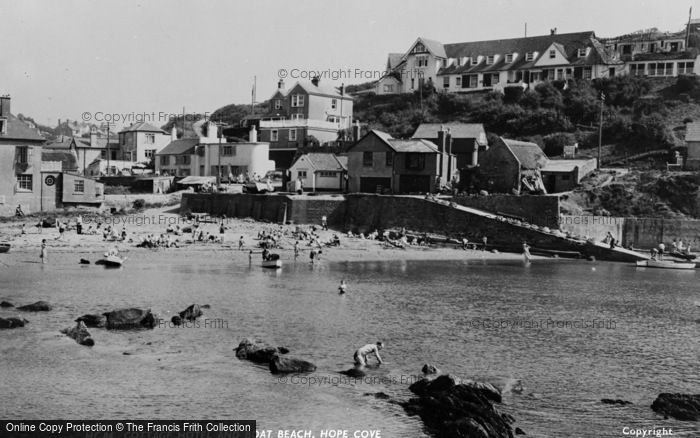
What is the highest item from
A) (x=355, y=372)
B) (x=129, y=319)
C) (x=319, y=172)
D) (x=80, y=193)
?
(x=319, y=172)

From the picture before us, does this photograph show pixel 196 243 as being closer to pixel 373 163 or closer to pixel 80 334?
pixel 373 163

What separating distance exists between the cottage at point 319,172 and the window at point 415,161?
25.0ft

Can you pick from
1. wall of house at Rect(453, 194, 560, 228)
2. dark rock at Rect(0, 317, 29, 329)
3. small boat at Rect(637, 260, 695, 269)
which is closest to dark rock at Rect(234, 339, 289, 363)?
dark rock at Rect(0, 317, 29, 329)

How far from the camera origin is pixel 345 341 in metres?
30.4

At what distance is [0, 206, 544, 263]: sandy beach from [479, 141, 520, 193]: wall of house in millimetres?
8788

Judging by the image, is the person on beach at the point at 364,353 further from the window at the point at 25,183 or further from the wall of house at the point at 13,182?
the window at the point at 25,183

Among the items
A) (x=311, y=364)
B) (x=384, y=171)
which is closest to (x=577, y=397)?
(x=311, y=364)

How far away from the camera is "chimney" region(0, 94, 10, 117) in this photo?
61.2 meters

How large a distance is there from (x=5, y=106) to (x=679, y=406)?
5505cm

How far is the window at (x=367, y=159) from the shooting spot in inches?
2741

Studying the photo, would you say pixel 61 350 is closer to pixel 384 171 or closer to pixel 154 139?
pixel 384 171

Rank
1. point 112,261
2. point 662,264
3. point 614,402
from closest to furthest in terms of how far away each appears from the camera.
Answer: point 614,402 → point 112,261 → point 662,264

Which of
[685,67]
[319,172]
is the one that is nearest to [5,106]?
[319,172]

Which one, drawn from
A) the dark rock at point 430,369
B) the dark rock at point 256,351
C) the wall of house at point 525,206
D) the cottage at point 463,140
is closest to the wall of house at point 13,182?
the cottage at point 463,140
